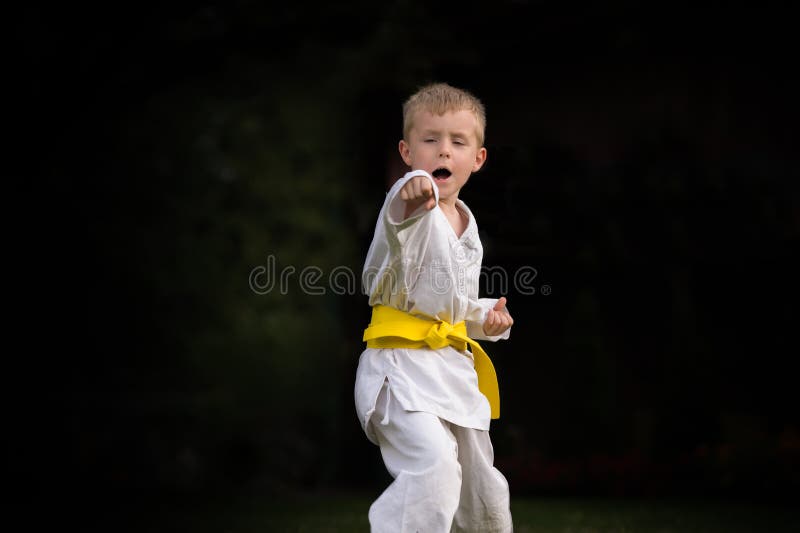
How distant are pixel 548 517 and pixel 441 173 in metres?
2.80

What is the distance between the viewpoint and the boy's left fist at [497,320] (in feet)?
11.2

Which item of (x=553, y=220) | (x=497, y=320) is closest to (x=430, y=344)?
(x=497, y=320)

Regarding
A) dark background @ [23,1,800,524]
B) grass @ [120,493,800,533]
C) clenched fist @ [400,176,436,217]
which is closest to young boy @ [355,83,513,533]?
clenched fist @ [400,176,436,217]

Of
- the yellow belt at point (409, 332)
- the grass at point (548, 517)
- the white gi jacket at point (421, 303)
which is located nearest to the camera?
the white gi jacket at point (421, 303)

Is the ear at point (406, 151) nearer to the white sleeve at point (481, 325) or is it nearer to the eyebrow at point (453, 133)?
the eyebrow at point (453, 133)

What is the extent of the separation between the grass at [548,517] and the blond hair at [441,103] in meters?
2.36

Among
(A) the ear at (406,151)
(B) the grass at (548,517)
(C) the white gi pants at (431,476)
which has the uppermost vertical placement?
(A) the ear at (406,151)

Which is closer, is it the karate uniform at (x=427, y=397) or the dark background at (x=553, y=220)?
the karate uniform at (x=427, y=397)

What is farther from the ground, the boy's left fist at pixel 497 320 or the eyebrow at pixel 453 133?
the eyebrow at pixel 453 133

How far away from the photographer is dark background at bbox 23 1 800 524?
269 inches

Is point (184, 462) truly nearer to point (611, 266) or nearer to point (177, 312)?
point (177, 312)

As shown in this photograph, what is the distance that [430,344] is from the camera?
10.3 feet

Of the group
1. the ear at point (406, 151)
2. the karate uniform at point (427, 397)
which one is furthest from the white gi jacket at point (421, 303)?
the ear at point (406, 151)

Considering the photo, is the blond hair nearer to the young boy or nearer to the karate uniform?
the young boy
